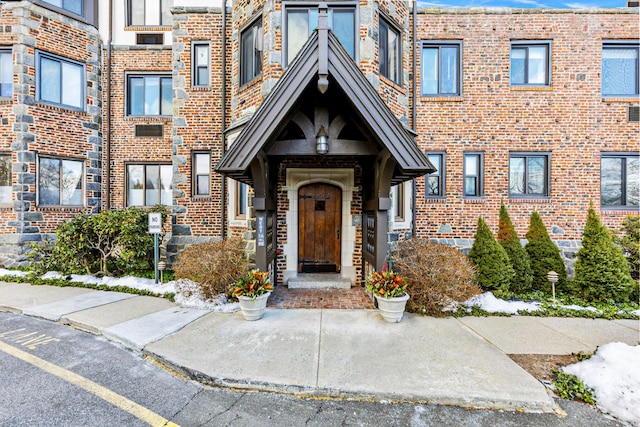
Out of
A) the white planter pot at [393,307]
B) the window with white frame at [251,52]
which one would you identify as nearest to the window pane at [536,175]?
the white planter pot at [393,307]

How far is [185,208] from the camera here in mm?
8531

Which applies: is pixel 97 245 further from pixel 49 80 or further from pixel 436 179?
pixel 436 179

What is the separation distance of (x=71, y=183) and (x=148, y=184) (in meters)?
2.21

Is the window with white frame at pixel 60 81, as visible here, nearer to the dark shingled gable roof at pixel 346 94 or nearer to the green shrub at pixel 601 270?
the dark shingled gable roof at pixel 346 94

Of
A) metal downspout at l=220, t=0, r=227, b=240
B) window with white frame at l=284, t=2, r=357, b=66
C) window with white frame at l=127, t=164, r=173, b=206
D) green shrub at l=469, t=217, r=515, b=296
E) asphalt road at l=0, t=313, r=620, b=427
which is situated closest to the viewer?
asphalt road at l=0, t=313, r=620, b=427

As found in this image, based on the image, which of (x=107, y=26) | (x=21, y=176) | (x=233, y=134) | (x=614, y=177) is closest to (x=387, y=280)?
(x=233, y=134)

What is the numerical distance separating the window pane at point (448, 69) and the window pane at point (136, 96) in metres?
10.3

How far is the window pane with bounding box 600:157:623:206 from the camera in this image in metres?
8.42

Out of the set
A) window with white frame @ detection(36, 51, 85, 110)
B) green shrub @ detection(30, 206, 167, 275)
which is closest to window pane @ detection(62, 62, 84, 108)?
window with white frame @ detection(36, 51, 85, 110)

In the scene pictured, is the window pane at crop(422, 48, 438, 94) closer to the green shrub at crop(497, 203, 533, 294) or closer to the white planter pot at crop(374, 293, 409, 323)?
the green shrub at crop(497, 203, 533, 294)

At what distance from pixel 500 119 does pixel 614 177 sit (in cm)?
384

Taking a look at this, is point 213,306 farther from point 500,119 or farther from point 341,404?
point 500,119

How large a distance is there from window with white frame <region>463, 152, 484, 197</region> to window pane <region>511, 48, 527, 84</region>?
2.60m

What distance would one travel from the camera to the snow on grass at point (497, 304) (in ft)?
18.1
